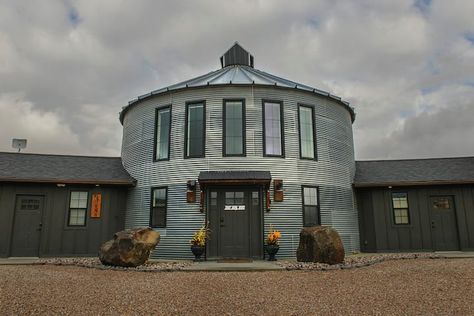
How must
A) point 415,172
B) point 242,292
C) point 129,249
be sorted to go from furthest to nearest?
1. point 415,172
2. point 129,249
3. point 242,292

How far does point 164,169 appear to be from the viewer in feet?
42.5

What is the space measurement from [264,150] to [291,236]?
3058 mm

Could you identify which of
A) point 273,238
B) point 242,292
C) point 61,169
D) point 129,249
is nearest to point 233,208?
point 273,238

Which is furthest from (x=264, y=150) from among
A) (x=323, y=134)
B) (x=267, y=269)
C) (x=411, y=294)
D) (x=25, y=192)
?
(x=25, y=192)

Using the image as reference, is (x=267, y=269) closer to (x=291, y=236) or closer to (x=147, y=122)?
(x=291, y=236)

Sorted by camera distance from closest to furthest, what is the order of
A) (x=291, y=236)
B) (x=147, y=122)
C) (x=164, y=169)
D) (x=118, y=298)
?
(x=118, y=298) < (x=291, y=236) < (x=164, y=169) < (x=147, y=122)

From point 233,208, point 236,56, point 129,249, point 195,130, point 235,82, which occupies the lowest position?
point 129,249

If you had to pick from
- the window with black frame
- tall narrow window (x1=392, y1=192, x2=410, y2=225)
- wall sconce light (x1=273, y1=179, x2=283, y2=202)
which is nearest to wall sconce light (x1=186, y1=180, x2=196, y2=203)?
wall sconce light (x1=273, y1=179, x2=283, y2=202)

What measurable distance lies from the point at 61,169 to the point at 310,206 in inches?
370

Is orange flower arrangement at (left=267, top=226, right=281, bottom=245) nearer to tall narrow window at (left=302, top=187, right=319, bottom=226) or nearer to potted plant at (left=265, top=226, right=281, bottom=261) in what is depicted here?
potted plant at (left=265, top=226, right=281, bottom=261)

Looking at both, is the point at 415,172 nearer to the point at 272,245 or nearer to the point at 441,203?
the point at 441,203

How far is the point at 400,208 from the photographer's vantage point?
1450 cm

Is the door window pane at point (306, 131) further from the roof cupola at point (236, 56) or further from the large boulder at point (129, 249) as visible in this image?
the large boulder at point (129, 249)

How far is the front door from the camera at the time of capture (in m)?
11.8
